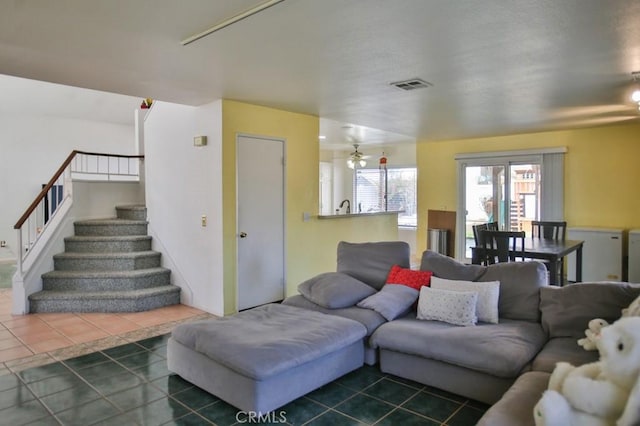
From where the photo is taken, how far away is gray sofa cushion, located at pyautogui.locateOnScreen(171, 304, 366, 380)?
8.26ft

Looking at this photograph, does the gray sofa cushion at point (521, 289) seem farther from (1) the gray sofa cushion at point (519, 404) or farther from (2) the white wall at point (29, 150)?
(2) the white wall at point (29, 150)

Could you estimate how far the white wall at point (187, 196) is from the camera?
15.6 feet

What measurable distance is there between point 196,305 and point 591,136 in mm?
6420

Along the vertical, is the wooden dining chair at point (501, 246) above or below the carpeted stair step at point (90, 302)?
above

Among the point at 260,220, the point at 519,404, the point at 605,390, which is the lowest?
the point at 519,404

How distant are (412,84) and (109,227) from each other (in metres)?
4.46

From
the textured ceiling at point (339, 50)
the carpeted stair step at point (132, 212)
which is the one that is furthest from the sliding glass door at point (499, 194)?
the carpeted stair step at point (132, 212)

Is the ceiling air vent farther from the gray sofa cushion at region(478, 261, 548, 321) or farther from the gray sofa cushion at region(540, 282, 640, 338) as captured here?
the gray sofa cushion at region(540, 282, 640, 338)

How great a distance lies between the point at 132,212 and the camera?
6.25 meters

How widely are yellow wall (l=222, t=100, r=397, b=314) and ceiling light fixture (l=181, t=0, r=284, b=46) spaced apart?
1801 mm

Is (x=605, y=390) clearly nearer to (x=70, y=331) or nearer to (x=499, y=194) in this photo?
(x=70, y=331)

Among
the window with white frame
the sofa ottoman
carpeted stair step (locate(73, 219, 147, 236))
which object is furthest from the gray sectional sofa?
the window with white frame

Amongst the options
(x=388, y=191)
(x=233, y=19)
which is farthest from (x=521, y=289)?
(x=388, y=191)

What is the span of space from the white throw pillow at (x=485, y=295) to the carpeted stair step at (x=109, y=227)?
444 cm
